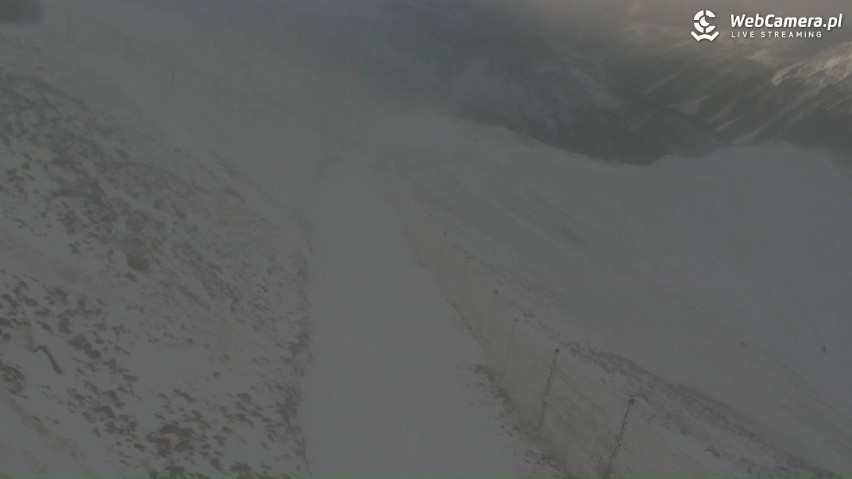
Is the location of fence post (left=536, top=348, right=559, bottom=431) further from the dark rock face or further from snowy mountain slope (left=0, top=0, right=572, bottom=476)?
the dark rock face

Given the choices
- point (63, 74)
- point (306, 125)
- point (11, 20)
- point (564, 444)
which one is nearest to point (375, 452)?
point (564, 444)

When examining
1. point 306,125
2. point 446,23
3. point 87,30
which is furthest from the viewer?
point 446,23

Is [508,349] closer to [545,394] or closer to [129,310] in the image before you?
[545,394]

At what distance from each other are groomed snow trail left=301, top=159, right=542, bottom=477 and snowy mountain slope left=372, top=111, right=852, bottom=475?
2847mm

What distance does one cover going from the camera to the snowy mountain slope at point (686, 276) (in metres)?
21.1

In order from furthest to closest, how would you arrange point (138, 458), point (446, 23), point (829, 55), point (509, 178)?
point (829, 55) → point (446, 23) → point (509, 178) → point (138, 458)

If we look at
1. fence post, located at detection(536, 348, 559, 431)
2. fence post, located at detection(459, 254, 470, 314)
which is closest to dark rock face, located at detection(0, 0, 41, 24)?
fence post, located at detection(459, 254, 470, 314)

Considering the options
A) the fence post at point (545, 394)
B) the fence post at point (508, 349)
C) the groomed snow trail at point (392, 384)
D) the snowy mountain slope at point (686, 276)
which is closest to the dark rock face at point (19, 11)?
the groomed snow trail at point (392, 384)

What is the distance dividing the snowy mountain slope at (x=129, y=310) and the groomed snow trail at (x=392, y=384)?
2.33 feet

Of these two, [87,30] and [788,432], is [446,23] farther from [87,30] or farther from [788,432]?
[788,432]

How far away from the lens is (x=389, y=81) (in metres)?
87.3

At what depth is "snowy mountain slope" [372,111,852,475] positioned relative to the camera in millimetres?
21078

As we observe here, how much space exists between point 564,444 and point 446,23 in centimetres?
9672

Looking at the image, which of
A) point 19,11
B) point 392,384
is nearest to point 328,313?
point 392,384
